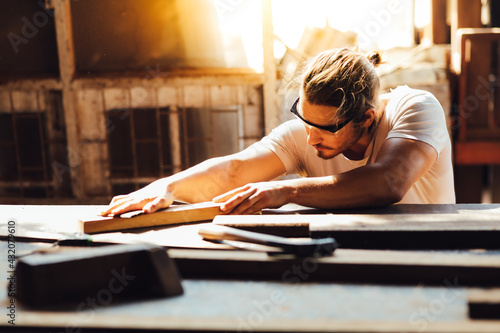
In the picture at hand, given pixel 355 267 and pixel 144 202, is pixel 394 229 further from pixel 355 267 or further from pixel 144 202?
pixel 144 202

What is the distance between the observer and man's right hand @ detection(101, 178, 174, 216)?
178 cm

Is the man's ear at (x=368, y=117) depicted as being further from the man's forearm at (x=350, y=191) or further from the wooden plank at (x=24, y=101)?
the wooden plank at (x=24, y=101)

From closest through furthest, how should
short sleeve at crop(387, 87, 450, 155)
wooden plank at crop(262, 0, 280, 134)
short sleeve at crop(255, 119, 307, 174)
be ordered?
1. short sleeve at crop(387, 87, 450, 155)
2. short sleeve at crop(255, 119, 307, 174)
3. wooden plank at crop(262, 0, 280, 134)

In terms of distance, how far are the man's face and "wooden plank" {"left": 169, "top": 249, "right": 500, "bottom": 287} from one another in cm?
101

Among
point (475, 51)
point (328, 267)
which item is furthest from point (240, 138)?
point (328, 267)

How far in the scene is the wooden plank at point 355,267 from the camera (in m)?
1.16

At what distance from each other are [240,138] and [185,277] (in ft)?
13.7

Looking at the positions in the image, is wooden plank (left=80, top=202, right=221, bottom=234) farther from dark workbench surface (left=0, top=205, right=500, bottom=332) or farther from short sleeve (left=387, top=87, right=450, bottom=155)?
short sleeve (left=387, top=87, right=450, bottom=155)

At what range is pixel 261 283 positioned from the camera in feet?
3.91

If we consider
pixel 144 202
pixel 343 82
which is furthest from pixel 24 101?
pixel 343 82

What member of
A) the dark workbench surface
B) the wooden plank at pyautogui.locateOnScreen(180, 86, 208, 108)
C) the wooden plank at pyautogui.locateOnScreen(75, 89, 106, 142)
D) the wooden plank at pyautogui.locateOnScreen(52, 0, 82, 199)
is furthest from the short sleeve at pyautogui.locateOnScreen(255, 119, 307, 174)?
the wooden plank at pyautogui.locateOnScreen(52, 0, 82, 199)

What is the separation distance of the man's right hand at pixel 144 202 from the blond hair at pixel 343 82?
2.66 feet

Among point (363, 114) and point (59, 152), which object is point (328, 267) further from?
point (59, 152)

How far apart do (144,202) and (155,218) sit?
0.57 feet
